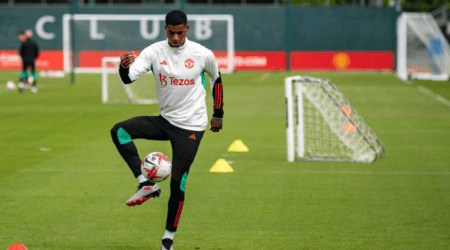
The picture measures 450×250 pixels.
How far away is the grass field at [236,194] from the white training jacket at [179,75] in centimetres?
119

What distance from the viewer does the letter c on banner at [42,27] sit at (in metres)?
46.2

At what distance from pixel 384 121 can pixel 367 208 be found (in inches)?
382

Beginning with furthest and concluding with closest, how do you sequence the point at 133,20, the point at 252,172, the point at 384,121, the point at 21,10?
the point at 21,10 < the point at 133,20 < the point at 384,121 < the point at 252,172

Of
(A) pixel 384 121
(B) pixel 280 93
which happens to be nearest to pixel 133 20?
(B) pixel 280 93

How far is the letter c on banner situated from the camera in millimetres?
46153

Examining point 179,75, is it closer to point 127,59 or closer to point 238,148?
point 127,59

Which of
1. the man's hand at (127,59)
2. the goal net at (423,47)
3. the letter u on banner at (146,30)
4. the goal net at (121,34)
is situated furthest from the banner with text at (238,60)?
the man's hand at (127,59)

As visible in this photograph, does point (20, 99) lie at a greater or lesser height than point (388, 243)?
lesser

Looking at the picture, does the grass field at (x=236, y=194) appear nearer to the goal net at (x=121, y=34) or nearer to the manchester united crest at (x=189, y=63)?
the manchester united crest at (x=189, y=63)

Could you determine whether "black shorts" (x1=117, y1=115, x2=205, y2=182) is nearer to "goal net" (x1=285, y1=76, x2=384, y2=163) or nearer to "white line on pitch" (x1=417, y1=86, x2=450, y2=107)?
"goal net" (x1=285, y1=76, x2=384, y2=163)

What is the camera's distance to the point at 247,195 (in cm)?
862

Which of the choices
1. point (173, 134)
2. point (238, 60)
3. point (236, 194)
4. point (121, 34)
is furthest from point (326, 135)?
point (238, 60)

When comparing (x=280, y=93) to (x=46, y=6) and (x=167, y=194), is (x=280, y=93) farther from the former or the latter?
(x=46, y=6)

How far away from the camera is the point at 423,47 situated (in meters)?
30.7
